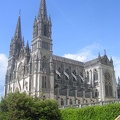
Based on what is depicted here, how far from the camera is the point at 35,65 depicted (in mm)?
73062

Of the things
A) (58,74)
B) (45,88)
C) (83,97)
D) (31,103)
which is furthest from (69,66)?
(31,103)

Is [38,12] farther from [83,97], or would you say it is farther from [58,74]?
[83,97]

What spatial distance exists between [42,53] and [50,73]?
681cm

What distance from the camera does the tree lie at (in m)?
30.3

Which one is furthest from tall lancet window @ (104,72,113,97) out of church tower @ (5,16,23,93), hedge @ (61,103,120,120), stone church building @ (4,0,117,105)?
hedge @ (61,103,120,120)

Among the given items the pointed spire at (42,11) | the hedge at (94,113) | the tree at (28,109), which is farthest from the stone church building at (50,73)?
the hedge at (94,113)

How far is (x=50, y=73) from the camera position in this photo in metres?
74.3

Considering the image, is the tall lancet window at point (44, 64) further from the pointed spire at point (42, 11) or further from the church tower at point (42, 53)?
the pointed spire at point (42, 11)

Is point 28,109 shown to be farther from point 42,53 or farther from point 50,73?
point 42,53

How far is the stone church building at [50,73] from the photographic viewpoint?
239 feet

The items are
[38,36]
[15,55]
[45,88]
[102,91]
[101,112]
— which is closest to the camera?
[101,112]

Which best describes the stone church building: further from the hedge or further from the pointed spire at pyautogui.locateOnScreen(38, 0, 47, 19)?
the hedge

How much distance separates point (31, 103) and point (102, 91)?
2153 inches

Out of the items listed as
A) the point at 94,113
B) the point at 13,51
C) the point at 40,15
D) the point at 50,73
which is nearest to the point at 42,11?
the point at 40,15
